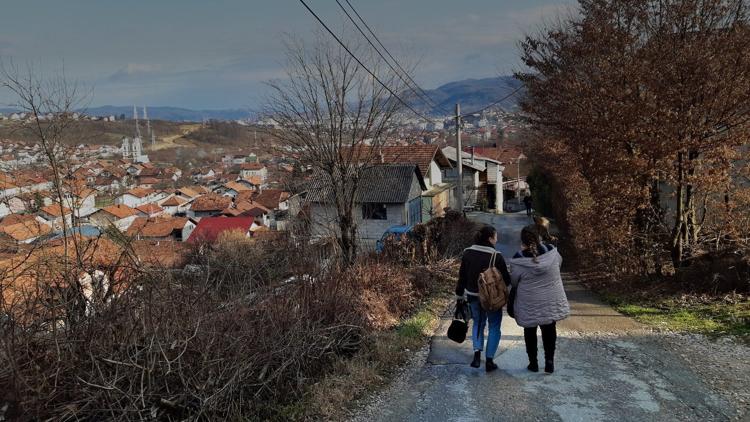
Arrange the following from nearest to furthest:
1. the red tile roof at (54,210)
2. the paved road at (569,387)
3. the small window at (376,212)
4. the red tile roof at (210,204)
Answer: the paved road at (569,387) < the red tile roof at (54,210) < the small window at (376,212) < the red tile roof at (210,204)

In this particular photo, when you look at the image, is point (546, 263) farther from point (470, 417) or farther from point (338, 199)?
point (338, 199)

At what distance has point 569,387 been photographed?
475 cm

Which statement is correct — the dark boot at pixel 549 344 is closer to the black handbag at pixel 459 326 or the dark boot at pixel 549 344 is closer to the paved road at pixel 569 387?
the paved road at pixel 569 387

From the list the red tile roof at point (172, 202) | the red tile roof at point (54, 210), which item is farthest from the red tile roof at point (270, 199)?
the red tile roof at point (54, 210)

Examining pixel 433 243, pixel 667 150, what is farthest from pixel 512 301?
pixel 433 243

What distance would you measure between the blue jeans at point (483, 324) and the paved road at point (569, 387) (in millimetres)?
243

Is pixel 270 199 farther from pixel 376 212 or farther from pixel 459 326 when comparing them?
pixel 459 326

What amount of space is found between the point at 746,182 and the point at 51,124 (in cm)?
1562

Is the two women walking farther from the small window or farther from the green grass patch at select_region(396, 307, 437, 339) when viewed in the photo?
the small window

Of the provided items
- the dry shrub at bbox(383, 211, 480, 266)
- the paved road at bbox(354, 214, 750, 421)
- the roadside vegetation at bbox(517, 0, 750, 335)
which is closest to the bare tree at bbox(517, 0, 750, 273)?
the roadside vegetation at bbox(517, 0, 750, 335)

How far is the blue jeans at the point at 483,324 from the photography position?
200 inches

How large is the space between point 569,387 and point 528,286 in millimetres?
960

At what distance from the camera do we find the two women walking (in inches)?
188

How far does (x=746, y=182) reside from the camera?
10.5 metres
